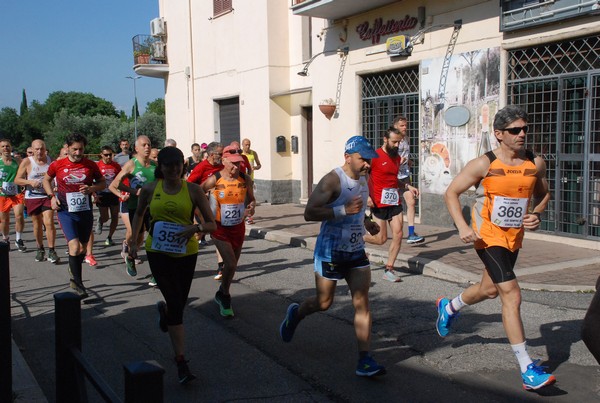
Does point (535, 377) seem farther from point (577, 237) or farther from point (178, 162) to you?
point (577, 237)

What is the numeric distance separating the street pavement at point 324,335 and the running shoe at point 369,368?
76mm

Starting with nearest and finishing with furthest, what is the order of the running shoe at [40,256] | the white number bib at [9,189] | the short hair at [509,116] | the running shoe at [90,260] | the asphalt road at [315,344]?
the asphalt road at [315,344]
the short hair at [509,116]
the running shoe at [90,260]
the running shoe at [40,256]
the white number bib at [9,189]

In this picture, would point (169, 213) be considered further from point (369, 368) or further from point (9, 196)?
point (9, 196)

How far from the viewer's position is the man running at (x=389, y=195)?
790cm

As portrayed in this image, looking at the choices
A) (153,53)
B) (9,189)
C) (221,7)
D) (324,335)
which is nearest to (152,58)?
(153,53)

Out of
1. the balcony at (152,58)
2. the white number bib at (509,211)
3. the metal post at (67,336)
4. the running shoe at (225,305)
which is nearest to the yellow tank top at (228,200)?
the running shoe at (225,305)

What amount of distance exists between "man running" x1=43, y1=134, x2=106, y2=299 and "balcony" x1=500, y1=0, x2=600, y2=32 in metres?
7.19

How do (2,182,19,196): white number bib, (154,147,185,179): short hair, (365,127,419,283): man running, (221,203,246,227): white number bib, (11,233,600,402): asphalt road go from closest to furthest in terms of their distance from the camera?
(11,233,600,402): asphalt road, (154,147,185,179): short hair, (221,203,246,227): white number bib, (365,127,419,283): man running, (2,182,19,196): white number bib

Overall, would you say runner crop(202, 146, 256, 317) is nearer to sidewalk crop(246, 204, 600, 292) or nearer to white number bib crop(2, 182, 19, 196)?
sidewalk crop(246, 204, 600, 292)

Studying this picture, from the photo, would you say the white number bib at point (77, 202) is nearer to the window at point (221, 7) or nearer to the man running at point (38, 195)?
the man running at point (38, 195)

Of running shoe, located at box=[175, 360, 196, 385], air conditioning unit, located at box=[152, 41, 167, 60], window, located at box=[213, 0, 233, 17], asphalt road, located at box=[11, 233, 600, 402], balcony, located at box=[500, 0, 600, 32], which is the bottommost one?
asphalt road, located at box=[11, 233, 600, 402]

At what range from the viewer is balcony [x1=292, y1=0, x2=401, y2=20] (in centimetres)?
1338

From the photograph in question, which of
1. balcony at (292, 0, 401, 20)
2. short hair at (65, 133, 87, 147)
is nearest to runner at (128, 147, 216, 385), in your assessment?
short hair at (65, 133, 87, 147)

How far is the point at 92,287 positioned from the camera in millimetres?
8078
